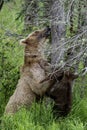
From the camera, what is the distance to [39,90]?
7.00 meters

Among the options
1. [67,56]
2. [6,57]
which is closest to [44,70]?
[67,56]

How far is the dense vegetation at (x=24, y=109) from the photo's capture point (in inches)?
259

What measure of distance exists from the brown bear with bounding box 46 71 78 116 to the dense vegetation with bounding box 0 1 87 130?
0.14m

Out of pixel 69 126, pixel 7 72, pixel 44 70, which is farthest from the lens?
pixel 7 72

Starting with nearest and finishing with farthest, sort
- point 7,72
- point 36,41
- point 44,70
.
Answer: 1. point 44,70
2. point 36,41
3. point 7,72

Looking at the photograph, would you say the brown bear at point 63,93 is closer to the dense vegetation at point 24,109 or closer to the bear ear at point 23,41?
the dense vegetation at point 24,109

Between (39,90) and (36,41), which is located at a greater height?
(36,41)

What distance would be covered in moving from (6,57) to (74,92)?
60.8 inches

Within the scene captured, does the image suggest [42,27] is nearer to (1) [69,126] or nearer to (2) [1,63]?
(2) [1,63]

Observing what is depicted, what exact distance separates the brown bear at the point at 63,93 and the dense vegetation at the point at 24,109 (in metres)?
0.14

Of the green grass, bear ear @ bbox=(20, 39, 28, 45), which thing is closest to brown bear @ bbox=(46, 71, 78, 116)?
the green grass

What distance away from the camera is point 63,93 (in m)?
7.01

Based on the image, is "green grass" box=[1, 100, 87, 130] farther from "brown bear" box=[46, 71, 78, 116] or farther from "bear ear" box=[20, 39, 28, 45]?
"bear ear" box=[20, 39, 28, 45]

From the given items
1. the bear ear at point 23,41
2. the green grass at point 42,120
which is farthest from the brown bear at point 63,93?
the bear ear at point 23,41
